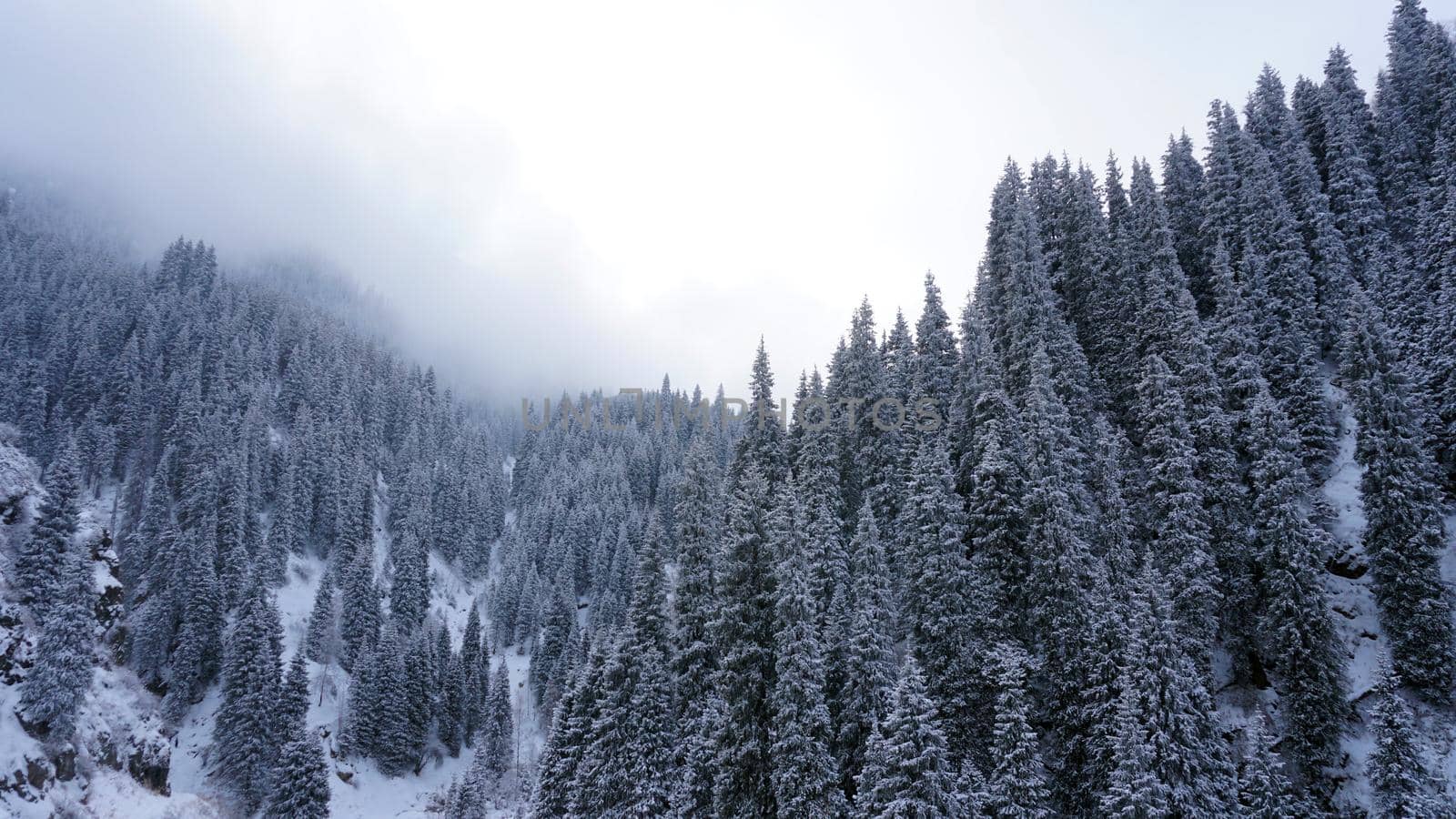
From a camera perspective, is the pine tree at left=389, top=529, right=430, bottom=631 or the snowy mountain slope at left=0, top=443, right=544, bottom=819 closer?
the snowy mountain slope at left=0, top=443, right=544, bottom=819

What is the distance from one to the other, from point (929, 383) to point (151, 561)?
298 ft

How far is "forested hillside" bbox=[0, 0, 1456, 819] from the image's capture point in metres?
29.3

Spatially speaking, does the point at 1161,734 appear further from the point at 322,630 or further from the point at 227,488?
the point at 227,488

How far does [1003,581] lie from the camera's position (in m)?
35.8

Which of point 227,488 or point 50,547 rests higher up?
point 227,488

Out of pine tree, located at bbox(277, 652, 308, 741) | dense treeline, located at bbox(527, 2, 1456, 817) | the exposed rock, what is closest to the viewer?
dense treeline, located at bbox(527, 2, 1456, 817)

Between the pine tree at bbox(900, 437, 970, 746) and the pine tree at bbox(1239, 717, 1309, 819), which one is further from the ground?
the pine tree at bbox(900, 437, 970, 746)

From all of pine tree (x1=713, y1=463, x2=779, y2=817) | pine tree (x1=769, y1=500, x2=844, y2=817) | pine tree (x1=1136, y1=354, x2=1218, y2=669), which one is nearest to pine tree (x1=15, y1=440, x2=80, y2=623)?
pine tree (x1=713, y1=463, x2=779, y2=817)

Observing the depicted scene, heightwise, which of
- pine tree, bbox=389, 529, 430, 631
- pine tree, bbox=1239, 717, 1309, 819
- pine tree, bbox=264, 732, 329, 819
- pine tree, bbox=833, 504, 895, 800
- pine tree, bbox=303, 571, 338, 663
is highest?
pine tree, bbox=389, 529, 430, 631

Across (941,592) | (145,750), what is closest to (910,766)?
(941,592)

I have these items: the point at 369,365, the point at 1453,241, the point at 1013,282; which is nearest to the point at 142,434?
the point at 369,365

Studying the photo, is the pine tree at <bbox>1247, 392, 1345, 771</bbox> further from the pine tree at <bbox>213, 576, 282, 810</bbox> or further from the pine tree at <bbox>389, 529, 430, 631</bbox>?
the pine tree at <bbox>389, 529, 430, 631</bbox>

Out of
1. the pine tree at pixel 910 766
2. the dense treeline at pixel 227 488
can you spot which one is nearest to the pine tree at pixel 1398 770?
the pine tree at pixel 910 766

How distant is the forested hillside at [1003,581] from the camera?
96.0 ft
